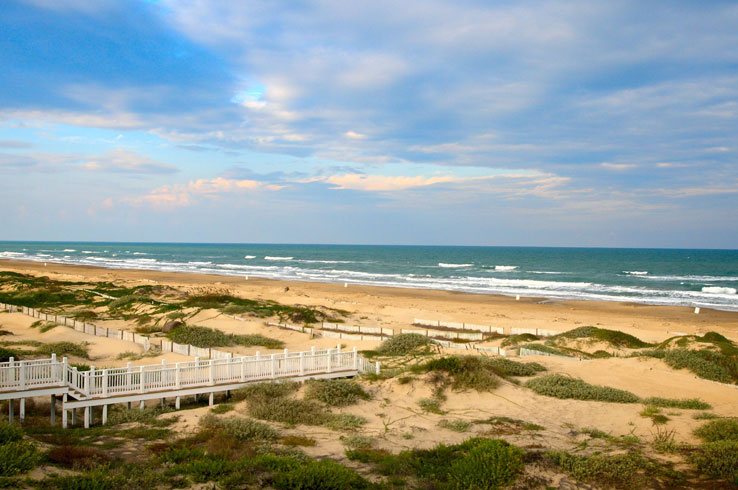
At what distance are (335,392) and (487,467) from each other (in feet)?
21.1

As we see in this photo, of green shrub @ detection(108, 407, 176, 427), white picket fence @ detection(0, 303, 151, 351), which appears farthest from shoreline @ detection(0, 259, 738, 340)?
green shrub @ detection(108, 407, 176, 427)

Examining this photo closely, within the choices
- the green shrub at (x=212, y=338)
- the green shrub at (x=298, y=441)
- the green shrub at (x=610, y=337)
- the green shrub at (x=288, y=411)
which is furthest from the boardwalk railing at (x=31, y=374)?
the green shrub at (x=610, y=337)

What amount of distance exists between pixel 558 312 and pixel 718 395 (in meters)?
27.7

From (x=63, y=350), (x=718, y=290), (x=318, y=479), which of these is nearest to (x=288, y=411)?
(x=318, y=479)

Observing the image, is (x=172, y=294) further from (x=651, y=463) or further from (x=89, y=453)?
(x=651, y=463)

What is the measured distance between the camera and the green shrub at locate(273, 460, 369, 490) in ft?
28.1

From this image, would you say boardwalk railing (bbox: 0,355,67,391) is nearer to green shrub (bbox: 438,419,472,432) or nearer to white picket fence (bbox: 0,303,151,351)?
white picket fence (bbox: 0,303,151,351)

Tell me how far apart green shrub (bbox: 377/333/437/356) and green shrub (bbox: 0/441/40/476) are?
51.0ft

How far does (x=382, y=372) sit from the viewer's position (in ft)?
59.8

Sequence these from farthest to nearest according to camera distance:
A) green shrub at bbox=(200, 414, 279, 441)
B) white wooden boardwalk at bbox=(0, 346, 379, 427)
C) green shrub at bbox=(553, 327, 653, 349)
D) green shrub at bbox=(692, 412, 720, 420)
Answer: green shrub at bbox=(553, 327, 653, 349) → white wooden boardwalk at bbox=(0, 346, 379, 427) → green shrub at bbox=(692, 412, 720, 420) → green shrub at bbox=(200, 414, 279, 441)

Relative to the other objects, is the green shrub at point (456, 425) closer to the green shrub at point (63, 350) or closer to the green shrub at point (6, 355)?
the green shrub at point (6, 355)

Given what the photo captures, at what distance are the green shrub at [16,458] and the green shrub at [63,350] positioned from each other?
13.3m

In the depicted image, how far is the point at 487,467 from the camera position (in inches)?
358

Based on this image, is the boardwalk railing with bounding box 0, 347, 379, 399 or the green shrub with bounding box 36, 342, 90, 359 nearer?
the boardwalk railing with bounding box 0, 347, 379, 399
